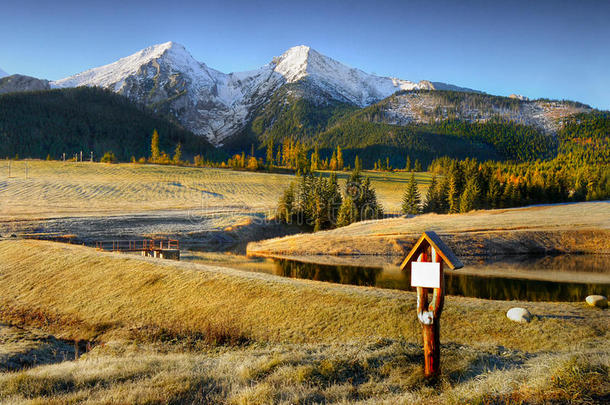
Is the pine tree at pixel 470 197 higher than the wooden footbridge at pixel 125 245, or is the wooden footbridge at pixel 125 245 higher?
the pine tree at pixel 470 197

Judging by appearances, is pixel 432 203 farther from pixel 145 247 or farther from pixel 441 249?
pixel 441 249

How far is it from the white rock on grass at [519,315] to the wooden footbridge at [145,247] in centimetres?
3154

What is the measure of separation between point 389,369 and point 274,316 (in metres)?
9.57

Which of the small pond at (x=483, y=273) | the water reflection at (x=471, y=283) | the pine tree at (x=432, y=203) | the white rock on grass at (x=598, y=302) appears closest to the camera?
the white rock on grass at (x=598, y=302)

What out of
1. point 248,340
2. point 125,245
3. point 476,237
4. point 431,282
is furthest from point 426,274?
point 125,245

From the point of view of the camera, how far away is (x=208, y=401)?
775 centimetres

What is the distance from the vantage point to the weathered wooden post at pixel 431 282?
8766 millimetres

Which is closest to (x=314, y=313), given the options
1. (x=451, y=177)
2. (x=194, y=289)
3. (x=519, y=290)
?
(x=194, y=289)

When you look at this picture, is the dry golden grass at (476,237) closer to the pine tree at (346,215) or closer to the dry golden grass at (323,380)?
the pine tree at (346,215)

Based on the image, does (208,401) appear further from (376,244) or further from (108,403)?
(376,244)

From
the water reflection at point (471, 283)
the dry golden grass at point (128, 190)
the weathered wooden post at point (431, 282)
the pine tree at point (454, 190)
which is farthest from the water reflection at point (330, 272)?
the pine tree at point (454, 190)

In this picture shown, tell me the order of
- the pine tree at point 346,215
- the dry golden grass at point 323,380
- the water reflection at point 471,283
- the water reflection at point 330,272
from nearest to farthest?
the dry golden grass at point 323,380 → the water reflection at point 471,283 → the water reflection at point 330,272 → the pine tree at point 346,215

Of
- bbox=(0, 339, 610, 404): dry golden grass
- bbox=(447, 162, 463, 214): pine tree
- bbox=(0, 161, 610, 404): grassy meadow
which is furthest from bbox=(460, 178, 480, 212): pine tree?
bbox=(0, 339, 610, 404): dry golden grass

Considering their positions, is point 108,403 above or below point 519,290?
above
